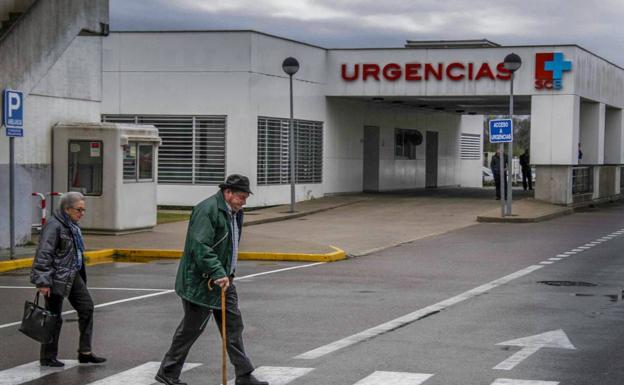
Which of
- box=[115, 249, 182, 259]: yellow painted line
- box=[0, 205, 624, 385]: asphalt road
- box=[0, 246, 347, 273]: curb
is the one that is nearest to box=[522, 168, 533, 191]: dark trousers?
box=[0, 205, 624, 385]: asphalt road

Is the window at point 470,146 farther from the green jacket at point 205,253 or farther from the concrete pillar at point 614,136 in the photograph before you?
the green jacket at point 205,253

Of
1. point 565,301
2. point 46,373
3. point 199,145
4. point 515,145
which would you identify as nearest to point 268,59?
point 199,145

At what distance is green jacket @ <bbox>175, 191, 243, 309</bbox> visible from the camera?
8.45 meters

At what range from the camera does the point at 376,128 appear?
42.3 meters

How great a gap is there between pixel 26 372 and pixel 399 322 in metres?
4.46

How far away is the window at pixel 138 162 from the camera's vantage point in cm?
2391

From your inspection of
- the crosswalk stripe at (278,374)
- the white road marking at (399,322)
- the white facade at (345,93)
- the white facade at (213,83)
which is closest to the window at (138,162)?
the white facade at (213,83)

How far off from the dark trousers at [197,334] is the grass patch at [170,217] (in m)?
18.5

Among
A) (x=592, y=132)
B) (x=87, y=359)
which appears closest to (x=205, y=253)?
(x=87, y=359)

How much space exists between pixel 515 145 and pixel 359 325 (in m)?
102

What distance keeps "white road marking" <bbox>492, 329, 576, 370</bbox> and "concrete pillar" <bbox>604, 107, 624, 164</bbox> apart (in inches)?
1460

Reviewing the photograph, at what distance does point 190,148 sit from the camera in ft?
111

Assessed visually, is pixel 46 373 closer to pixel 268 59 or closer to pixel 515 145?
pixel 268 59

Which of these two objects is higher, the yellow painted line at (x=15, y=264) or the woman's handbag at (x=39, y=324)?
the woman's handbag at (x=39, y=324)
